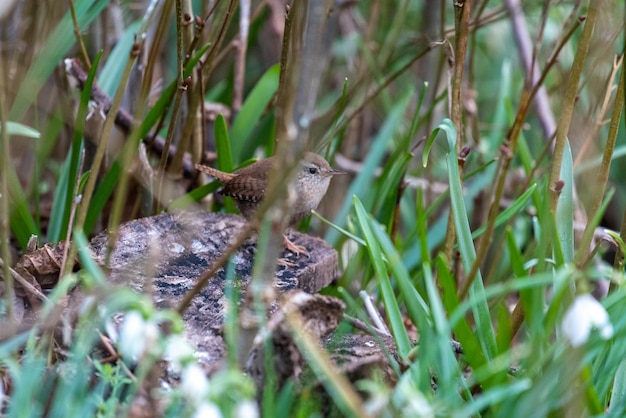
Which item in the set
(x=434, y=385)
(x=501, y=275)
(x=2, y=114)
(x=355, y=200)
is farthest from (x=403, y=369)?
(x=501, y=275)

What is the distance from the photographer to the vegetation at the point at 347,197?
5.09ft

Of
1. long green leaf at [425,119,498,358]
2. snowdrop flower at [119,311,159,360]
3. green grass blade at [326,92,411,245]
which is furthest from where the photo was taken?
green grass blade at [326,92,411,245]

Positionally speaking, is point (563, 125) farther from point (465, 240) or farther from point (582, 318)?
point (582, 318)

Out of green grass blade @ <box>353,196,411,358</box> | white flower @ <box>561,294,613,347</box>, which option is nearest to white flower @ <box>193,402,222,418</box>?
white flower @ <box>561,294,613,347</box>

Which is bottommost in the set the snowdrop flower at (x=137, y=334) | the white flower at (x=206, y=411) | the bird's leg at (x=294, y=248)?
the bird's leg at (x=294, y=248)

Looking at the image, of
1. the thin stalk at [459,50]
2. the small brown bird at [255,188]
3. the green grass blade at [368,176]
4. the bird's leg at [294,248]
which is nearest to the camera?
the thin stalk at [459,50]

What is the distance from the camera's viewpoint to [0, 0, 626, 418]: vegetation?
1.55 metres

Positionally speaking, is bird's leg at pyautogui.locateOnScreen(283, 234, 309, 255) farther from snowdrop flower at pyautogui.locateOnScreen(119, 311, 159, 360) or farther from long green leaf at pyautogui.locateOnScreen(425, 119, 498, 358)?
snowdrop flower at pyautogui.locateOnScreen(119, 311, 159, 360)

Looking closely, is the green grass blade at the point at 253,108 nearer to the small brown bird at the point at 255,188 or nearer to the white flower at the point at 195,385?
the small brown bird at the point at 255,188

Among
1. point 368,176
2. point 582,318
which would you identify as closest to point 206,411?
point 582,318

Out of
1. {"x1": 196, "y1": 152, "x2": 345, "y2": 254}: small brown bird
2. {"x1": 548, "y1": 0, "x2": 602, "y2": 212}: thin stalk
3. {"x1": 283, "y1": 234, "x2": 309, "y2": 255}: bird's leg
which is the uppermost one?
{"x1": 548, "y1": 0, "x2": 602, "y2": 212}: thin stalk

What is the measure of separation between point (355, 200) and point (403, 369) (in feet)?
1.63

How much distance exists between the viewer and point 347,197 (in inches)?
154

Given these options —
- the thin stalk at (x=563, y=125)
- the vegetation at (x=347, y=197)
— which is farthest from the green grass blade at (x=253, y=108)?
the thin stalk at (x=563, y=125)
